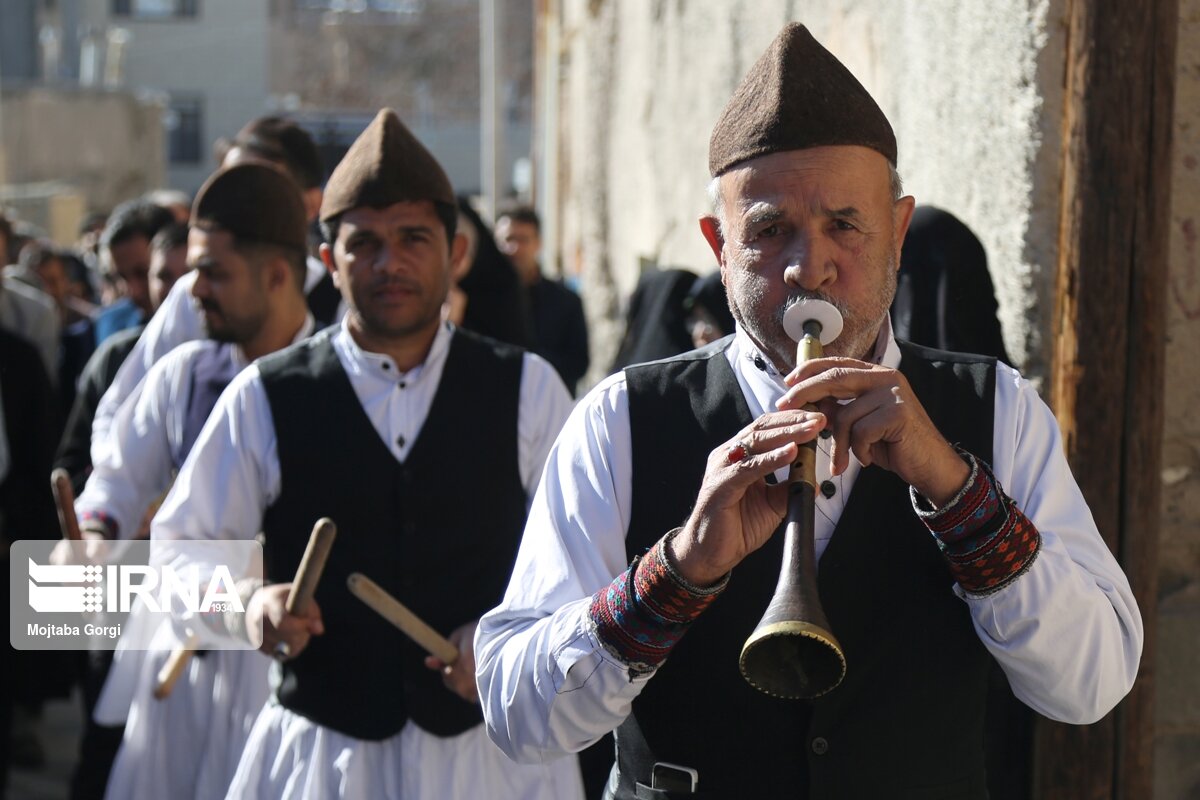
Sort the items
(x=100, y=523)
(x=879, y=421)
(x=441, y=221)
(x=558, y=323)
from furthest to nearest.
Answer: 1. (x=558, y=323)
2. (x=100, y=523)
3. (x=441, y=221)
4. (x=879, y=421)

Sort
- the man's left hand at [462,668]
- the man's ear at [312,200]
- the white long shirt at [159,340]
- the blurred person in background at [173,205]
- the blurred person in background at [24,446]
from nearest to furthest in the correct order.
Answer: the man's left hand at [462,668]
the white long shirt at [159,340]
the man's ear at [312,200]
the blurred person in background at [24,446]
the blurred person in background at [173,205]

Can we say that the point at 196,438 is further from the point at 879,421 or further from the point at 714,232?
the point at 879,421

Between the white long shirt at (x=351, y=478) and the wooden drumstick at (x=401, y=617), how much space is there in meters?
0.24

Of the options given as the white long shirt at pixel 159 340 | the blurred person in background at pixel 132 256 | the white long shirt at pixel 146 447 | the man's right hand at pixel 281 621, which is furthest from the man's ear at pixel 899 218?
the blurred person in background at pixel 132 256

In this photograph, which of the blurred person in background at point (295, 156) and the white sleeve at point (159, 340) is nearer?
the white sleeve at point (159, 340)

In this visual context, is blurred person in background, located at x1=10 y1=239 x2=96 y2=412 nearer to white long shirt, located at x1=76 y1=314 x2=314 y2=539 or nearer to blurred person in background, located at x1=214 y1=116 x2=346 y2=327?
blurred person in background, located at x1=214 y1=116 x2=346 y2=327

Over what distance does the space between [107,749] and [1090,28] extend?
10.2ft

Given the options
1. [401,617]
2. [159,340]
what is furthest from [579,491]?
[159,340]

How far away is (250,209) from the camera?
Answer: 395cm

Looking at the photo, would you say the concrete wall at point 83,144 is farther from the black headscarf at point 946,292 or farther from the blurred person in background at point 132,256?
the black headscarf at point 946,292

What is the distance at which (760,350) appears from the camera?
2.08 metres

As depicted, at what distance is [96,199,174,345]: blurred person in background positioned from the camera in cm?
599

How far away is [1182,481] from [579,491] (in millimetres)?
1631

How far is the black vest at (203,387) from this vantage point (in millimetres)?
3752
